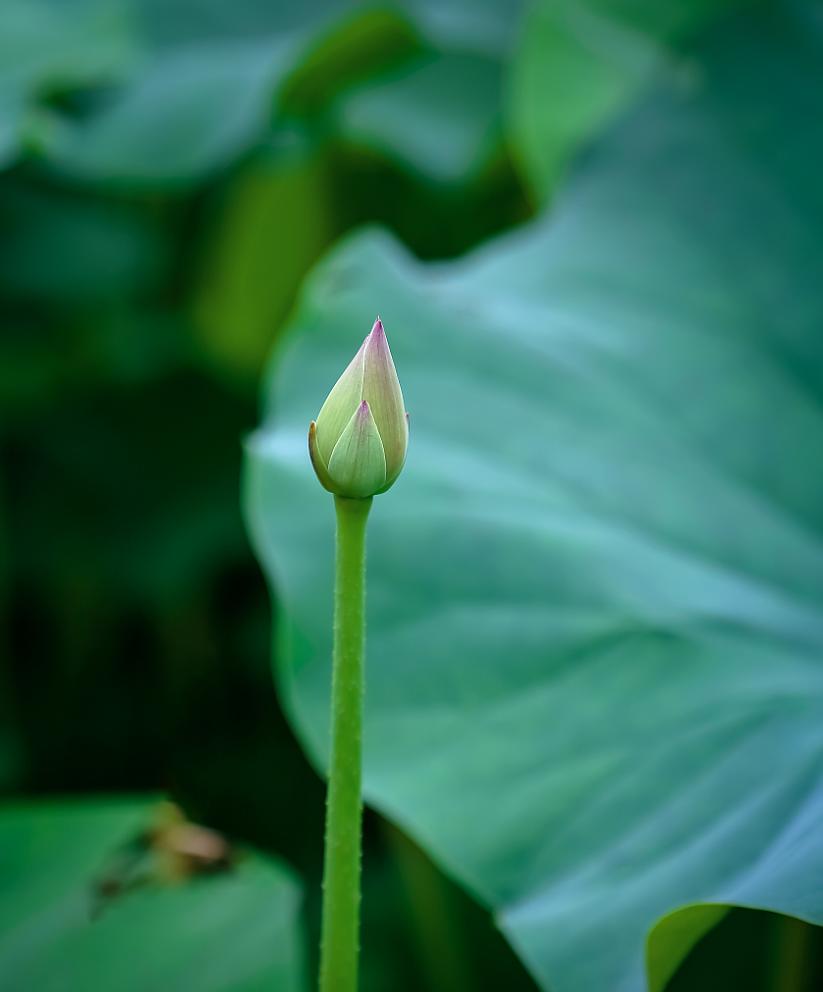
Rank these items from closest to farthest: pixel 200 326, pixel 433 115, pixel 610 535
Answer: pixel 610 535 < pixel 433 115 < pixel 200 326

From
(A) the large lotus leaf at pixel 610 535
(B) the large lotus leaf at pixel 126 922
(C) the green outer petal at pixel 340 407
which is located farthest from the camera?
(B) the large lotus leaf at pixel 126 922

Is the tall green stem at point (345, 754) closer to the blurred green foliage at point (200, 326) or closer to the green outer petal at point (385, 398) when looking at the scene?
the green outer petal at point (385, 398)

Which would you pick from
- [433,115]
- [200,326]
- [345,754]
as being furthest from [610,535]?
[200,326]

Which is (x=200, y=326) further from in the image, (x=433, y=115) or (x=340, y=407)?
(x=340, y=407)

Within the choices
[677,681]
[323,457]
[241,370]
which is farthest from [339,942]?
[241,370]

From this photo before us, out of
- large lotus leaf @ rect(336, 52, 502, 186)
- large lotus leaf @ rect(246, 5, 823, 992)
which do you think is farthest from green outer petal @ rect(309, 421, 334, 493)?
large lotus leaf @ rect(336, 52, 502, 186)

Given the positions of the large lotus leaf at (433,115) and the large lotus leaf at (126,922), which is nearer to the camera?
the large lotus leaf at (126,922)

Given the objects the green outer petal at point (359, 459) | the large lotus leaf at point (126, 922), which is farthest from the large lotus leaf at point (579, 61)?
the green outer petal at point (359, 459)
